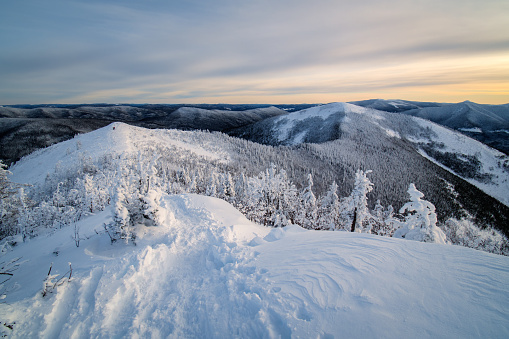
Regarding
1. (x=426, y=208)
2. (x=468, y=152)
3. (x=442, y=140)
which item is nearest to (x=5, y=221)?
(x=426, y=208)

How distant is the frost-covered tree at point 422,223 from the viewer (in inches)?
554

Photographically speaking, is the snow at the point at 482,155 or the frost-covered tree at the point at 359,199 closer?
the frost-covered tree at the point at 359,199

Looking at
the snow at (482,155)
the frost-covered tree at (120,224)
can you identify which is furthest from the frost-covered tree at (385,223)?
the snow at (482,155)

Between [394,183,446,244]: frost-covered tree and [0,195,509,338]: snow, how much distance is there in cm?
985

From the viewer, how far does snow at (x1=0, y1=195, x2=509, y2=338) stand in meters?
3.92

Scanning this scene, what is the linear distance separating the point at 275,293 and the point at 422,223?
15380 millimetres

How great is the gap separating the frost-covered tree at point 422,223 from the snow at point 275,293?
9.85 meters

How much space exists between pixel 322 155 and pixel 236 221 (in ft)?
383

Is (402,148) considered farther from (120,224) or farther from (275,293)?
(120,224)

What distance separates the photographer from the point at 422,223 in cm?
1486

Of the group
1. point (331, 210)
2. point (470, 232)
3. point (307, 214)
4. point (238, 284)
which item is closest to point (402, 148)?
point (470, 232)

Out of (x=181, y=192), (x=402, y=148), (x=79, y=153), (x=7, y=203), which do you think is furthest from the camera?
(x=402, y=148)

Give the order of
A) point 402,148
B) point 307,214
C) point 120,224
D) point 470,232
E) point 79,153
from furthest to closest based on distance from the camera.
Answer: point 402,148, point 470,232, point 79,153, point 307,214, point 120,224

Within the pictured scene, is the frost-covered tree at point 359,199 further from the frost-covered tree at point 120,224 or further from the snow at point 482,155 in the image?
the snow at point 482,155
